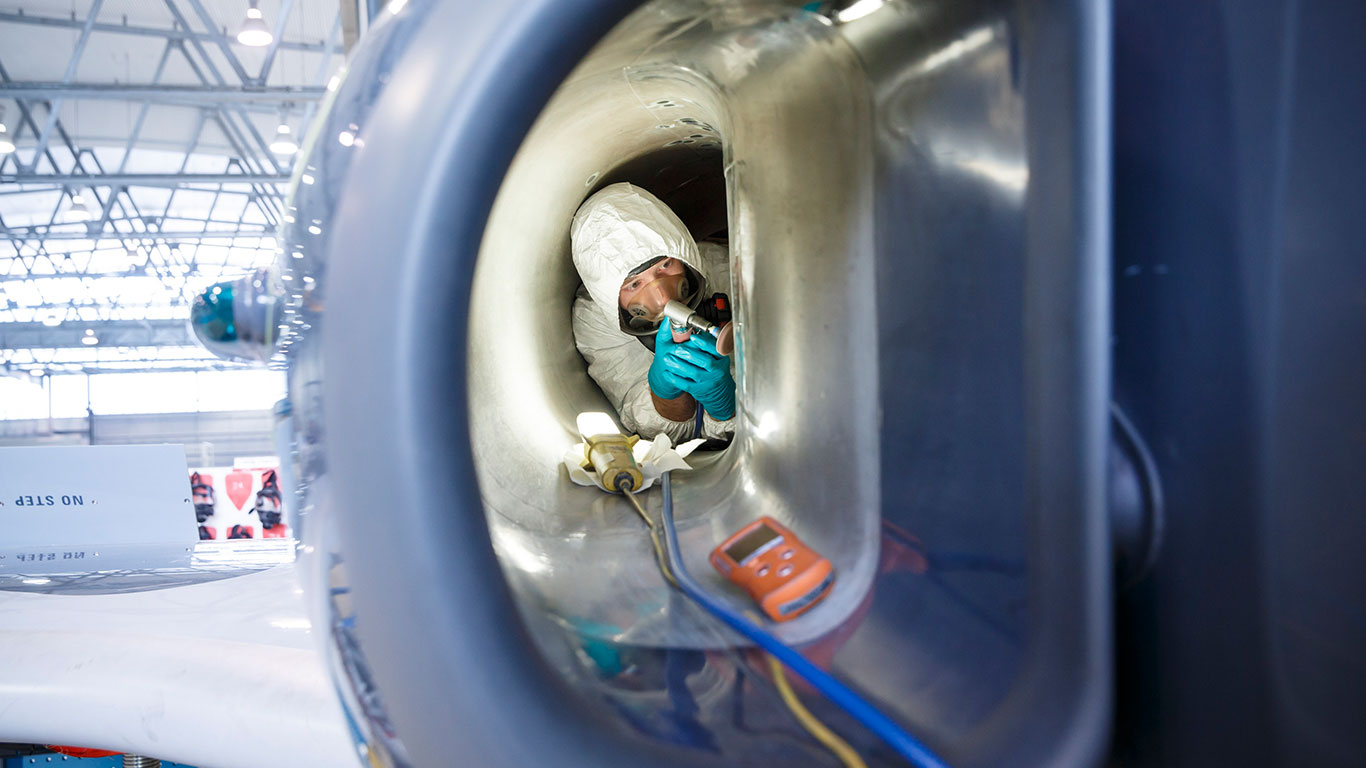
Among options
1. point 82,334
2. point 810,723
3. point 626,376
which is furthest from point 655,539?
point 82,334

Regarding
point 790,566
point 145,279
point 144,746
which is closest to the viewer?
point 790,566

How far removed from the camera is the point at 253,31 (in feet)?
12.6

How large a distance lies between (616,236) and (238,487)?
3051 millimetres

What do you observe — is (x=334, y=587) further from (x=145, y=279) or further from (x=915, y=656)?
(x=145, y=279)

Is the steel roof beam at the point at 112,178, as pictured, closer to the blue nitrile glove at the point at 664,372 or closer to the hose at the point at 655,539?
the blue nitrile glove at the point at 664,372

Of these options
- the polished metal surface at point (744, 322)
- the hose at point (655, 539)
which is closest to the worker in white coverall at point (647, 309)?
the polished metal surface at point (744, 322)

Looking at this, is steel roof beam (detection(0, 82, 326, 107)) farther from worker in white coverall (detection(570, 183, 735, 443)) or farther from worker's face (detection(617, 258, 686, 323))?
worker's face (detection(617, 258, 686, 323))

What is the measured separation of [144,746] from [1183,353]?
1.05 metres

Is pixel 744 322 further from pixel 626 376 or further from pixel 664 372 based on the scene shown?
pixel 626 376

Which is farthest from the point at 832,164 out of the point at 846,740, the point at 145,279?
the point at 145,279

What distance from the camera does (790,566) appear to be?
47 centimetres

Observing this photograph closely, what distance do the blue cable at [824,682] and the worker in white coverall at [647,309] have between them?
0.65m

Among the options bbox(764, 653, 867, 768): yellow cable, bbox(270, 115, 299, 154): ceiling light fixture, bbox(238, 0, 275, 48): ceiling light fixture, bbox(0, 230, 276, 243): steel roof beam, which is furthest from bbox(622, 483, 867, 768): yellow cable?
bbox(0, 230, 276, 243): steel roof beam

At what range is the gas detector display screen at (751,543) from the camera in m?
0.50
